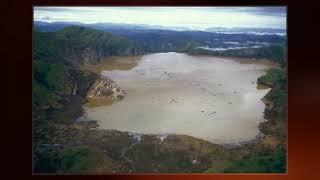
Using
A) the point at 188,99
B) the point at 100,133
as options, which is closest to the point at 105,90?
the point at 100,133

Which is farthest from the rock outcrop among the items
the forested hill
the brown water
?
the forested hill

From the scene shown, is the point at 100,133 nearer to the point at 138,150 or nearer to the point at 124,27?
the point at 138,150

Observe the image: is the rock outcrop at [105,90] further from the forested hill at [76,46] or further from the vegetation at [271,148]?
the vegetation at [271,148]

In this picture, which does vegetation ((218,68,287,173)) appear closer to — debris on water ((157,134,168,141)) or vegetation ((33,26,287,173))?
vegetation ((33,26,287,173))

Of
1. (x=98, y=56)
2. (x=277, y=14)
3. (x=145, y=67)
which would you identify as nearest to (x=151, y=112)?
(x=145, y=67)

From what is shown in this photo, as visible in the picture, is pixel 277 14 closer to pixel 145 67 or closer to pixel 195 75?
pixel 195 75
